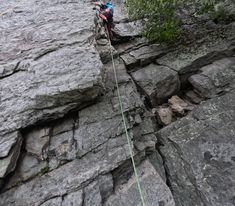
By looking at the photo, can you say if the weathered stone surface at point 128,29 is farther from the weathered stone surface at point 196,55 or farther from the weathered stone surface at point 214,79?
the weathered stone surface at point 214,79

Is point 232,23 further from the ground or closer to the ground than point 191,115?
further from the ground

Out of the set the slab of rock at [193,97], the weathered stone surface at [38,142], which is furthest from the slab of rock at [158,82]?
the weathered stone surface at [38,142]

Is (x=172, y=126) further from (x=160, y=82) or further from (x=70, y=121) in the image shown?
(x=70, y=121)

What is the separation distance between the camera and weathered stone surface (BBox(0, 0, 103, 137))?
438 centimetres

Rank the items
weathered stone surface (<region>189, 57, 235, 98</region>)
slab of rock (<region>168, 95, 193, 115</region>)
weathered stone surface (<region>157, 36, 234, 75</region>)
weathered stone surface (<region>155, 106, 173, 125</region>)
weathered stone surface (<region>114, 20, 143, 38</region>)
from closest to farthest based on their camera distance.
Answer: weathered stone surface (<region>155, 106, 173, 125</region>), slab of rock (<region>168, 95, 193, 115</region>), weathered stone surface (<region>189, 57, 235, 98</region>), weathered stone surface (<region>157, 36, 234, 75</region>), weathered stone surface (<region>114, 20, 143, 38</region>)

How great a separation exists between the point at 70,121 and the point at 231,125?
3787mm

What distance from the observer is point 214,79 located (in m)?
6.43

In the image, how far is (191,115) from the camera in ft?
18.6

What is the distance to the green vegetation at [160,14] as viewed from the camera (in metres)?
6.96

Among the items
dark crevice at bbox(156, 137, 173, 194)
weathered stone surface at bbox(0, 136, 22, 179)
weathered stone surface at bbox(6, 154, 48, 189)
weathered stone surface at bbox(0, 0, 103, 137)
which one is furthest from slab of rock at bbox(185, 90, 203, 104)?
weathered stone surface at bbox(0, 136, 22, 179)

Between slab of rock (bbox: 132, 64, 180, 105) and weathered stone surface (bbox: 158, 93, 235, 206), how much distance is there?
116cm

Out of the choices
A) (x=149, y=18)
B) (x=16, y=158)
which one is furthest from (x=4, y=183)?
(x=149, y=18)

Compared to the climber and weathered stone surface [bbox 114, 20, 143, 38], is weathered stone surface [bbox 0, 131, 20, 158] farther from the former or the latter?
weathered stone surface [bbox 114, 20, 143, 38]

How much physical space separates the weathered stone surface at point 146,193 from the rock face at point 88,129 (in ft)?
0.06
